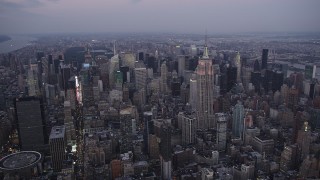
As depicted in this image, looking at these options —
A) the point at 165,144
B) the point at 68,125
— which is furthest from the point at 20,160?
the point at 165,144

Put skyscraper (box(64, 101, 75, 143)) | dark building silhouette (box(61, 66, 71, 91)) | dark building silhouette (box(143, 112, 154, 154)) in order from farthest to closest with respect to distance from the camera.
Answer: dark building silhouette (box(61, 66, 71, 91)) < skyscraper (box(64, 101, 75, 143)) < dark building silhouette (box(143, 112, 154, 154))

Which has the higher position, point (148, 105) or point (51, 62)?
point (51, 62)

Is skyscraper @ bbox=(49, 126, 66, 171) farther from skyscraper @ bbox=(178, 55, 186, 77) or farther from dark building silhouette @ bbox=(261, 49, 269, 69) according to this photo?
dark building silhouette @ bbox=(261, 49, 269, 69)

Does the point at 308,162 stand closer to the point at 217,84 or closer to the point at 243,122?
the point at 243,122

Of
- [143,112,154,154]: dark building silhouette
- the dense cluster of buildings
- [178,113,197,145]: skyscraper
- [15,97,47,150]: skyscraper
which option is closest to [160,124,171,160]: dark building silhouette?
the dense cluster of buildings

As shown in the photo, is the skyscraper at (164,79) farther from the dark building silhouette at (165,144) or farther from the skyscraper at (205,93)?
the dark building silhouette at (165,144)

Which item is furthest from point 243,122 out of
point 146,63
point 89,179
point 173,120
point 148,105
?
point 146,63

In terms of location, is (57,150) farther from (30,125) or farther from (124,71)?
(124,71)
